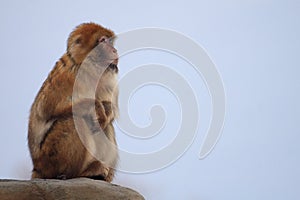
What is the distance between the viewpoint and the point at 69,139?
9.05 feet

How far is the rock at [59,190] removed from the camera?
7.34 feet

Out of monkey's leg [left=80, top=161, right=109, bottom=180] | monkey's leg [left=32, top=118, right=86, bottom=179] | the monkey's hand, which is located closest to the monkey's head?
the monkey's hand

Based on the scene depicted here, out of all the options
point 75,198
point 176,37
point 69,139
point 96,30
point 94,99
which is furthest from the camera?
point 176,37

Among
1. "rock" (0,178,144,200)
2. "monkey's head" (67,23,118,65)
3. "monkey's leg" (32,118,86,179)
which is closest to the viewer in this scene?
"rock" (0,178,144,200)

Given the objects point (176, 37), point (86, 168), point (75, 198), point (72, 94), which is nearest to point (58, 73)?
point (72, 94)

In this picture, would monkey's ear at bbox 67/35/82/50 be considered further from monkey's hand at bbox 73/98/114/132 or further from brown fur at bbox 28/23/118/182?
monkey's hand at bbox 73/98/114/132

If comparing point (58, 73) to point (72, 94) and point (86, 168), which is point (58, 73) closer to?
point (72, 94)

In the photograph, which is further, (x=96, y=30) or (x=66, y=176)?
(x=96, y=30)

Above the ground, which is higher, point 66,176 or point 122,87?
point 122,87

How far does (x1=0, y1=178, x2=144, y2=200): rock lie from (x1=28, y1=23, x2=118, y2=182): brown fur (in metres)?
0.27

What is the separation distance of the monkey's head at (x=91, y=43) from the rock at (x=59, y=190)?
0.97 m

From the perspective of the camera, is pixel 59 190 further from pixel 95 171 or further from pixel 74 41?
pixel 74 41

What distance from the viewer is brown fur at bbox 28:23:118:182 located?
2754 mm

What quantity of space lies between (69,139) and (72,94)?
298 mm
